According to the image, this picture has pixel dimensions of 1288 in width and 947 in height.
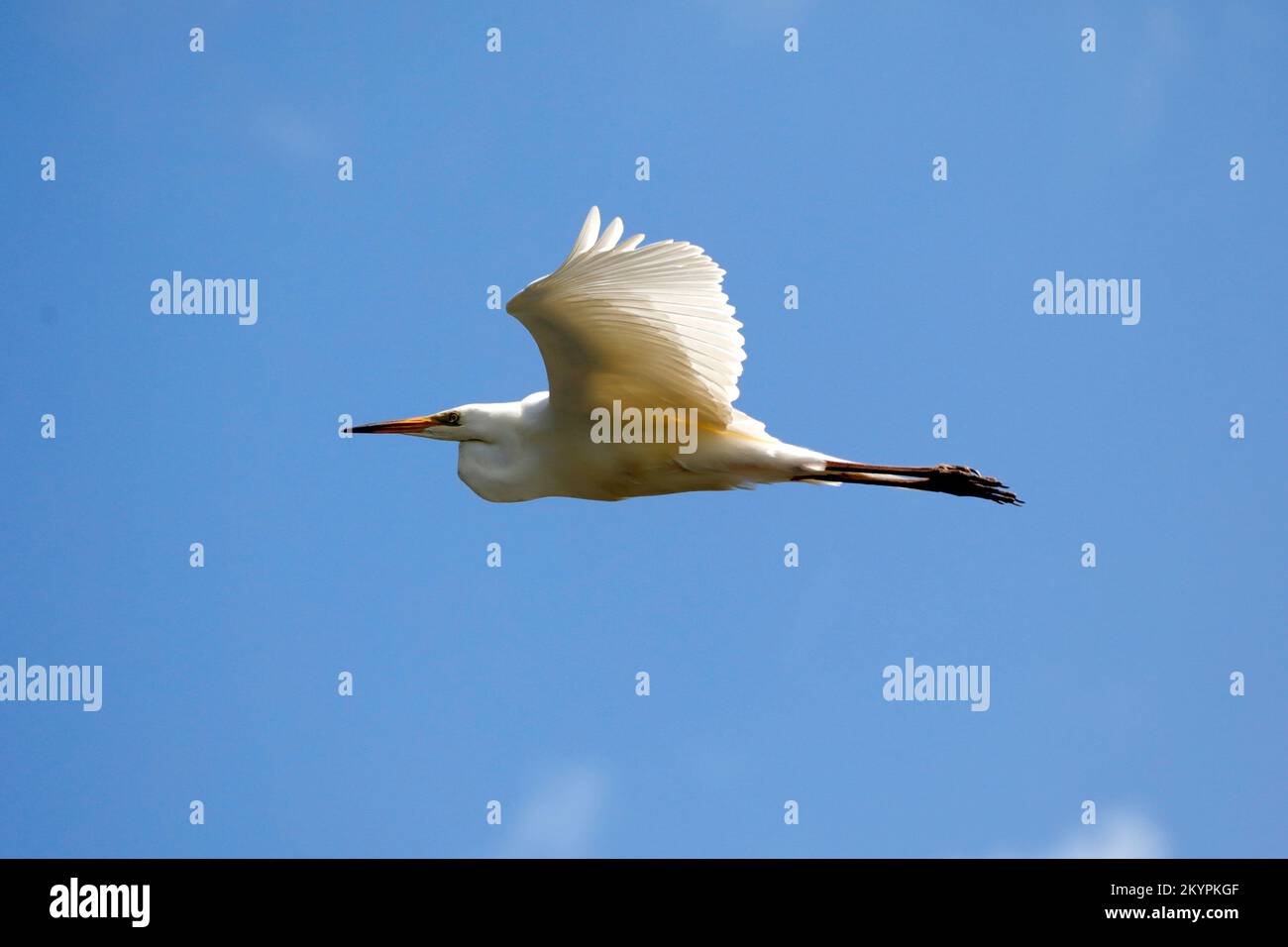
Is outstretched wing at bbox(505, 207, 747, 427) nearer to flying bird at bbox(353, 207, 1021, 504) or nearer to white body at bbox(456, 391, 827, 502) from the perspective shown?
flying bird at bbox(353, 207, 1021, 504)

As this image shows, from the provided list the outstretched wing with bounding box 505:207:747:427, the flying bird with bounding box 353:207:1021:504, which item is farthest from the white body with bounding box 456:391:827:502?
the outstretched wing with bounding box 505:207:747:427

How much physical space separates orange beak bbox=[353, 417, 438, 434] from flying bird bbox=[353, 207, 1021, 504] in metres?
0.01

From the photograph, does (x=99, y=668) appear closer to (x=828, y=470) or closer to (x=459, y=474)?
(x=459, y=474)

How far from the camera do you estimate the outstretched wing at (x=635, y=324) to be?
688 cm

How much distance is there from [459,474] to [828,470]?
2.19 metres

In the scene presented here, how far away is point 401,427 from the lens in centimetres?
893

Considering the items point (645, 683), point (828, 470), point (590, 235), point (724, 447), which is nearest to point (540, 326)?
point (590, 235)

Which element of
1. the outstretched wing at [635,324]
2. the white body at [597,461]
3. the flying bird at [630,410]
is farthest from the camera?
the white body at [597,461]

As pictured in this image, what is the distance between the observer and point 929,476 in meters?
8.54

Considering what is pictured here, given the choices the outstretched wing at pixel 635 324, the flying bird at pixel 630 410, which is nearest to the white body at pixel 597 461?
the flying bird at pixel 630 410

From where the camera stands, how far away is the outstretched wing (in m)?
6.88

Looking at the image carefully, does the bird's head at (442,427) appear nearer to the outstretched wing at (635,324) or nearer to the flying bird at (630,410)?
the flying bird at (630,410)

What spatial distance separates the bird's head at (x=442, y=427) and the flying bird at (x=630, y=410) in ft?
0.03

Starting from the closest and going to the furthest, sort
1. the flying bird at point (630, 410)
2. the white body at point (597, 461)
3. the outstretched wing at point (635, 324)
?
the outstretched wing at point (635, 324) → the flying bird at point (630, 410) → the white body at point (597, 461)
